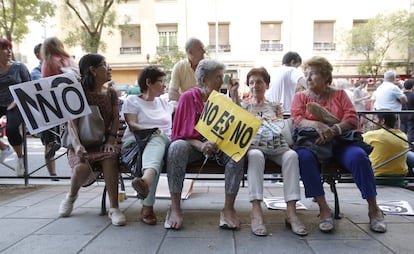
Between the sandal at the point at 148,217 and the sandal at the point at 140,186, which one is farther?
the sandal at the point at 148,217

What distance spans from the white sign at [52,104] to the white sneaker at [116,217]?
942mm

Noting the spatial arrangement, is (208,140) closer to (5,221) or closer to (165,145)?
(165,145)

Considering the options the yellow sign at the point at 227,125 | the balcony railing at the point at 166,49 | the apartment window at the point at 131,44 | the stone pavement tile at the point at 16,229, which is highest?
the apartment window at the point at 131,44

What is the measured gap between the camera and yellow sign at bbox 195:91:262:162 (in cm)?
290

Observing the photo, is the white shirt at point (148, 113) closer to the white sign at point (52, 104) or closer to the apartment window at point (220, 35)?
the white sign at point (52, 104)

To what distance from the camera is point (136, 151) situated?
3.21m

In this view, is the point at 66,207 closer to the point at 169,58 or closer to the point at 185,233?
the point at 185,233

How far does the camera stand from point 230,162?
304 cm

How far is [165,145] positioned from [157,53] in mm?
23284

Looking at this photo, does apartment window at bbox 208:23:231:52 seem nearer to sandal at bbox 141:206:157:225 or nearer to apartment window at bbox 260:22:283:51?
apartment window at bbox 260:22:283:51

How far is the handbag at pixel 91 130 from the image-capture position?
10.9 ft

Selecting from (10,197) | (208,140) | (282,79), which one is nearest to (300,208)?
(208,140)

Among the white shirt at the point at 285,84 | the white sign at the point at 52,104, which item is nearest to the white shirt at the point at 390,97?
the white shirt at the point at 285,84

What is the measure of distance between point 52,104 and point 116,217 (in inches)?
46.9
